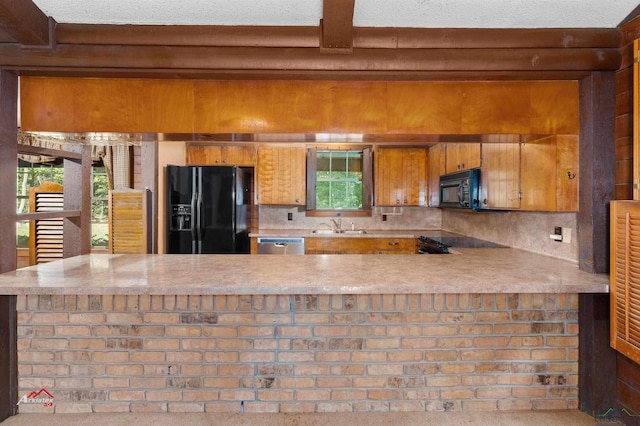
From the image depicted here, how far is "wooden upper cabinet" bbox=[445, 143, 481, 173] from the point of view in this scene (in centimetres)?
311

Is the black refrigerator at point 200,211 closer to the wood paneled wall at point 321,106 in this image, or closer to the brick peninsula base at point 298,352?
the wood paneled wall at point 321,106

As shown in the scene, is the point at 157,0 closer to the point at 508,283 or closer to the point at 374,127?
the point at 374,127

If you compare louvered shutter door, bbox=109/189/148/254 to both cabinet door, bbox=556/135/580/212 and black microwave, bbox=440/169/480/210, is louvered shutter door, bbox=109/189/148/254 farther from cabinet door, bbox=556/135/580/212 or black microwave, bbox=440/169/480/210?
cabinet door, bbox=556/135/580/212

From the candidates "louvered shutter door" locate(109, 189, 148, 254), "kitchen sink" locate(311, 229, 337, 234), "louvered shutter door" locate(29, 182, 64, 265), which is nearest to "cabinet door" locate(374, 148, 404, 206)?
"kitchen sink" locate(311, 229, 337, 234)

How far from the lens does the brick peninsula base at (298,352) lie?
1.77m

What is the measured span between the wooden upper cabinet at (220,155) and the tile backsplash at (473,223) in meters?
0.75

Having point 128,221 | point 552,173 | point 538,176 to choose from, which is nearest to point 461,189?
point 538,176

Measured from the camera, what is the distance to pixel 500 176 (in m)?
2.71

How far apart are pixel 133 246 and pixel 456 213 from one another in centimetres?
413

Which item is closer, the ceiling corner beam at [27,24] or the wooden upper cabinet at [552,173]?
the ceiling corner beam at [27,24]

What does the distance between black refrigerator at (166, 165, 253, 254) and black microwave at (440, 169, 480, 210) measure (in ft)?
8.14

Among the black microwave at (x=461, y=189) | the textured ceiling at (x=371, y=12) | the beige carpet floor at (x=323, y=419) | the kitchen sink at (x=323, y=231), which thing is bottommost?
the beige carpet floor at (x=323, y=419)

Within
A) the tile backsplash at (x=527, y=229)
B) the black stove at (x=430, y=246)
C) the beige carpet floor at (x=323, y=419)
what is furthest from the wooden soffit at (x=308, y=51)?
the beige carpet floor at (x=323, y=419)

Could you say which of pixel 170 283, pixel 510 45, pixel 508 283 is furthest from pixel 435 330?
pixel 510 45
